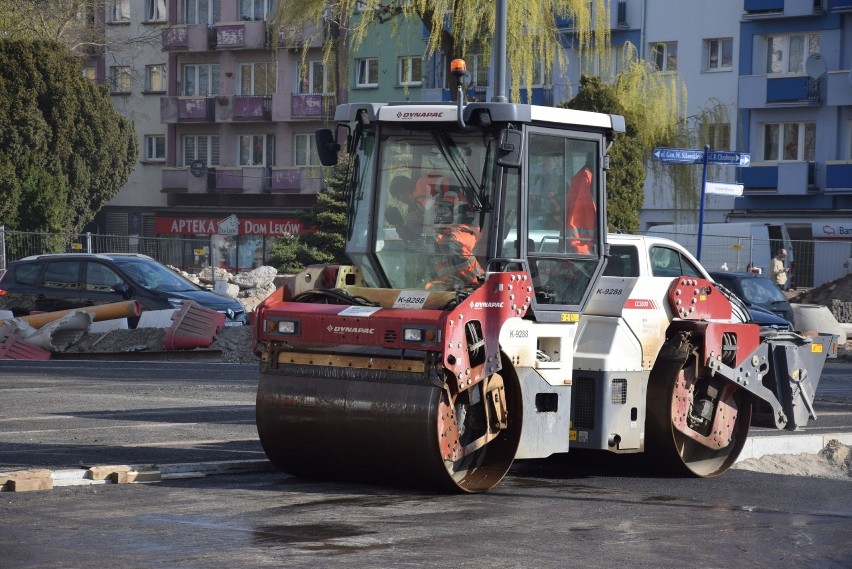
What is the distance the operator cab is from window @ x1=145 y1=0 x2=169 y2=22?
58759mm

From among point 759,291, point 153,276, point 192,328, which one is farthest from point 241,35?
point 192,328

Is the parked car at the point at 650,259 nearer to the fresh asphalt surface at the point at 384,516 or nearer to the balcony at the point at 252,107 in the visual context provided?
the fresh asphalt surface at the point at 384,516

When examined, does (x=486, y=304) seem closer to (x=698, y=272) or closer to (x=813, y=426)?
(x=698, y=272)

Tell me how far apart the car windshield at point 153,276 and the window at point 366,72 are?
3702 centimetres

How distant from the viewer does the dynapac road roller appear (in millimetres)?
9867

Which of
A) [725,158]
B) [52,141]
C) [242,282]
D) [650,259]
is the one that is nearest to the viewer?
[650,259]

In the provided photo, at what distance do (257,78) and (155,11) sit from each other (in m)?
6.93

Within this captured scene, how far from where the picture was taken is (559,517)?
9.41 meters

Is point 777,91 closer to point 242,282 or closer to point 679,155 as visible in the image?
point 242,282

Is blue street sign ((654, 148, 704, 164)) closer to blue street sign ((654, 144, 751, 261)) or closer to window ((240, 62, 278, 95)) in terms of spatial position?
blue street sign ((654, 144, 751, 261))

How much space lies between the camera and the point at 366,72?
63.1 m

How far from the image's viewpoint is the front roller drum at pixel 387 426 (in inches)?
383

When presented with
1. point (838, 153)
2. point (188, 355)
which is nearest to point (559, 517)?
point (188, 355)

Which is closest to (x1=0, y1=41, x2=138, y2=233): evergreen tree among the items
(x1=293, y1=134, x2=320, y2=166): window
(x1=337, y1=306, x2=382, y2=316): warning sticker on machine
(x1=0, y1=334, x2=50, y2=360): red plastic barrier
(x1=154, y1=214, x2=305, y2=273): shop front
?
(x1=154, y1=214, x2=305, y2=273): shop front
